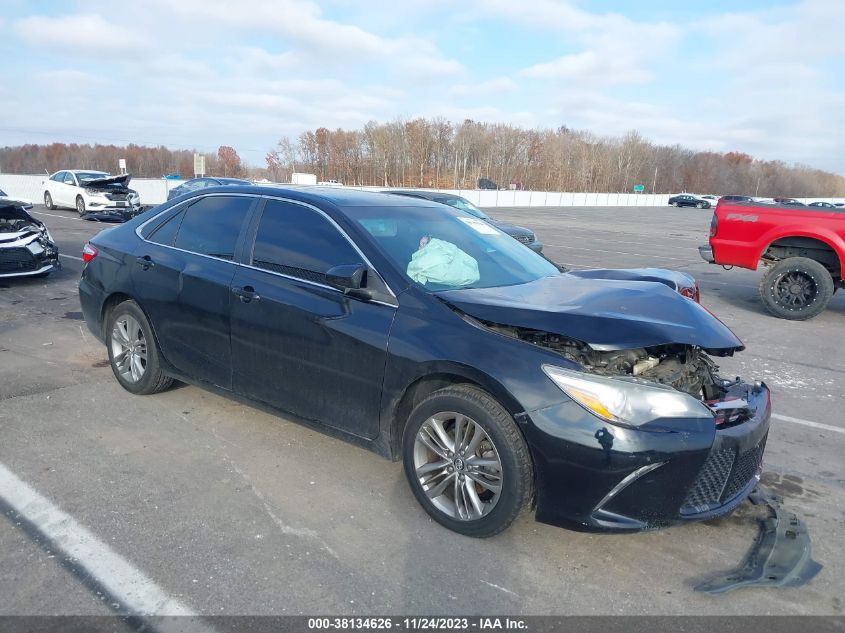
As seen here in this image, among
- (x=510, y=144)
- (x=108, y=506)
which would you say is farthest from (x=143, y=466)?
(x=510, y=144)

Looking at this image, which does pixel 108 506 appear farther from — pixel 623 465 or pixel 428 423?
pixel 623 465

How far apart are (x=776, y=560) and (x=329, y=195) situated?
10.5 ft

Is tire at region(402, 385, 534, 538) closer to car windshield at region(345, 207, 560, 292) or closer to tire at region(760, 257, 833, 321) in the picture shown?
car windshield at region(345, 207, 560, 292)

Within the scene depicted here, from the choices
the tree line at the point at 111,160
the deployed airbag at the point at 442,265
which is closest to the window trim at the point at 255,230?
the deployed airbag at the point at 442,265

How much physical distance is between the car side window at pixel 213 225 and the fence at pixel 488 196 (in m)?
1.24

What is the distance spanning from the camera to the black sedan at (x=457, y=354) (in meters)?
2.90

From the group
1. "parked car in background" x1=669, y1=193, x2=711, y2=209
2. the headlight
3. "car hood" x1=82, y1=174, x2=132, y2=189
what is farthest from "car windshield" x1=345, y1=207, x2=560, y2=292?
"parked car in background" x1=669, y1=193, x2=711, y2=209

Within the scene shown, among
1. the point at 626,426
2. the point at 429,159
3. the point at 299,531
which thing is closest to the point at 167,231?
the point at 299,531

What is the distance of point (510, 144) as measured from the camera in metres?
99.3

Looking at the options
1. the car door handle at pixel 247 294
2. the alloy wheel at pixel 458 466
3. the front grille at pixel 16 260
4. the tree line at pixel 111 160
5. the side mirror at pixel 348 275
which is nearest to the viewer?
the alloy wheel at pixel 458 466

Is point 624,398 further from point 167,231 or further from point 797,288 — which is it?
point 797,288

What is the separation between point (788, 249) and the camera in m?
9.81

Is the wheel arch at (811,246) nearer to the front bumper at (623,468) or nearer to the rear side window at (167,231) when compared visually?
the front bumper at (623,468)

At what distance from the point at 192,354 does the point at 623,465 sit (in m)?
2.98
